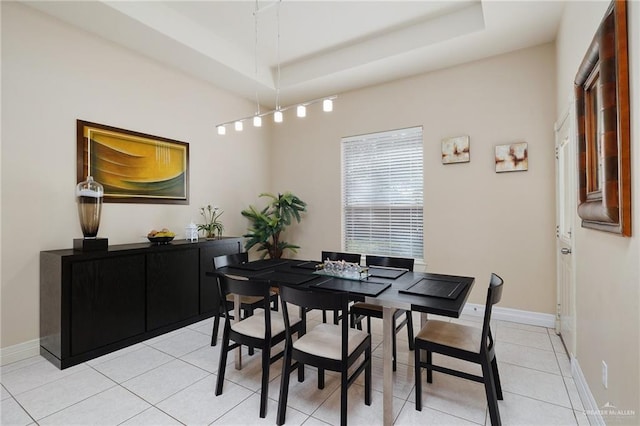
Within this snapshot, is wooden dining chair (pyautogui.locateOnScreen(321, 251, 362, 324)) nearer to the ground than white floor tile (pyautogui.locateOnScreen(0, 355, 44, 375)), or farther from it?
farther from it

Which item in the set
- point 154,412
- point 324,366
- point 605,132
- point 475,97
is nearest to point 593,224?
point 605,132

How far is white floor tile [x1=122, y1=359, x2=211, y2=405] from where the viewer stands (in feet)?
7.57

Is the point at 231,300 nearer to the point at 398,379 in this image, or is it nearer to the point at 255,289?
the point at 255,289

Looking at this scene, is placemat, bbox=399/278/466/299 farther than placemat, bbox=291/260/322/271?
No

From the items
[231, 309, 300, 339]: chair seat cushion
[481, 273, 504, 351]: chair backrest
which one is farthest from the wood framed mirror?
[231, 309, 300, 339]: chair seat cushion

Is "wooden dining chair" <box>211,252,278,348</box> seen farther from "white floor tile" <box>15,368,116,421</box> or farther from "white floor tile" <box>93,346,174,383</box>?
"white floor tile" <box>15,368,116,421</box>

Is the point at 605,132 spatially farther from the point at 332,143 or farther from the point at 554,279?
the point at 332,143

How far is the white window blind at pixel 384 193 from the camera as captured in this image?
4.46 m

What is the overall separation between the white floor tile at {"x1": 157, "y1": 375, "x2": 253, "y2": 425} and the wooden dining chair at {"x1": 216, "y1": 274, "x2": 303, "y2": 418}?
89 millimetres

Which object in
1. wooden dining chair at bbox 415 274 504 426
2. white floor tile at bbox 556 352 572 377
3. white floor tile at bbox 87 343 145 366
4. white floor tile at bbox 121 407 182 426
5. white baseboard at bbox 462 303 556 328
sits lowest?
white floor tile at bbox 556 352 572 377

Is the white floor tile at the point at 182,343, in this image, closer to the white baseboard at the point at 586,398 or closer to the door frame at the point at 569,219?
the white baseboard at the point at 586,398

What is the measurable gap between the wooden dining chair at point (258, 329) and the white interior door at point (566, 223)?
2.45m

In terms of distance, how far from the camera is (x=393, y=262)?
10.3ft

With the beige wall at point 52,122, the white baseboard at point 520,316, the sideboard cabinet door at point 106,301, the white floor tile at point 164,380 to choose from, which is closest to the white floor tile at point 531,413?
the white baseboard at point 520,316
